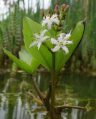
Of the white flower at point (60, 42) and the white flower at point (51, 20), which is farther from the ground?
the white flower at point (51, 20)

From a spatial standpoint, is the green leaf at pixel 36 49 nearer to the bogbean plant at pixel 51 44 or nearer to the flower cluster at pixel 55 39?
the bogbean plant at pixel 51 44

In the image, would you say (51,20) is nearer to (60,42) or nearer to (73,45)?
(60,42)

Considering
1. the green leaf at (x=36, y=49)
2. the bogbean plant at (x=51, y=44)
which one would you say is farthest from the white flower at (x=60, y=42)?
the green leaf at (x=36, y=49)

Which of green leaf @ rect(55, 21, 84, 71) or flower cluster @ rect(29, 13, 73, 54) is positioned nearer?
flower cluster @ rect(29, 13, 73, 54)

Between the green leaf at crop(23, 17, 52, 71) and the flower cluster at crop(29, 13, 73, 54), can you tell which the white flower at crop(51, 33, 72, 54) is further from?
the green leaf at crop(23, 17, 52, 71)

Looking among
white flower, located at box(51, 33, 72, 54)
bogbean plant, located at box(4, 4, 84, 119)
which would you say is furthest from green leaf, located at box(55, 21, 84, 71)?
white flower, located at box(51, 33, 72, 54)

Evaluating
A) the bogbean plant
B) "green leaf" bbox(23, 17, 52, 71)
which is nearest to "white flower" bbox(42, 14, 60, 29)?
the bogbean plant

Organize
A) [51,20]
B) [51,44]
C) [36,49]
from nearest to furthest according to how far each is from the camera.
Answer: [51,20] < [51,44] < [36,49]

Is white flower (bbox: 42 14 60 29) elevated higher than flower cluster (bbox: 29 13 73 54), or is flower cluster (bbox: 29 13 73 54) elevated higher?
white flower (bbox: 42 14 60 29)

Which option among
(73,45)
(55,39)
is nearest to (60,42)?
(55,39)
